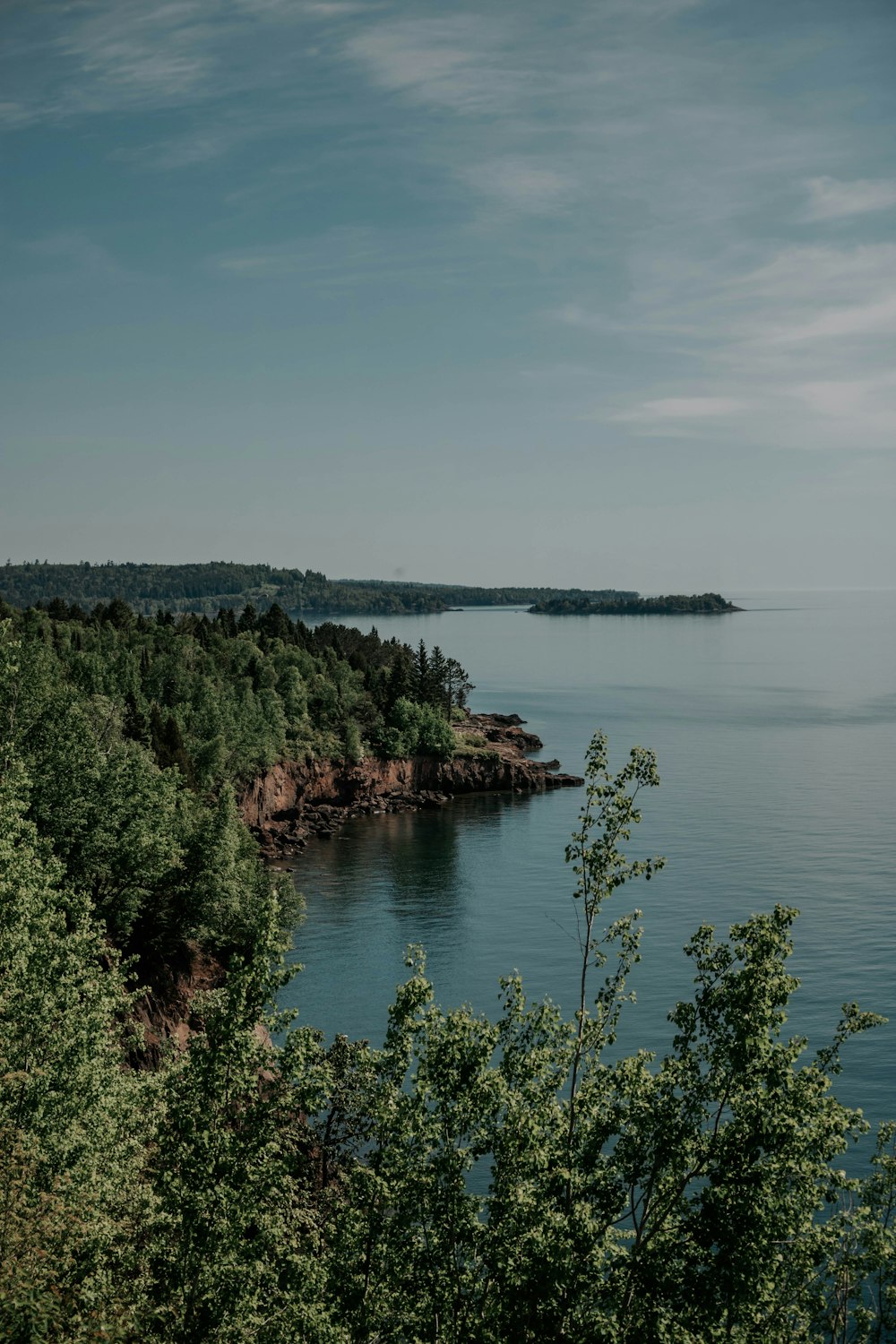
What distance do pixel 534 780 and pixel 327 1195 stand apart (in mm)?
107271

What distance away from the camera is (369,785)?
13388 centimetres

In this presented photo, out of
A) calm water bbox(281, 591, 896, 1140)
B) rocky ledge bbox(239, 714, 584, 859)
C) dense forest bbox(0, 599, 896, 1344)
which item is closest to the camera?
dense forest bbox(0, 599, 896, 1344)

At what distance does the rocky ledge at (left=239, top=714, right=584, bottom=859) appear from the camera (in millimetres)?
116000

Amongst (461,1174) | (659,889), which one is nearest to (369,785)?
(659,889)

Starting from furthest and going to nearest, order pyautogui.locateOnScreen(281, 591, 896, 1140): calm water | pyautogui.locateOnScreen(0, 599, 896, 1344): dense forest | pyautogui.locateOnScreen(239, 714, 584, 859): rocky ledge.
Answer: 1. pyautogui.locateOnScreen(239, 714, 584, 859): rocky ledge
2. pyautogui.locateOnScreen(281, 591, 896, 1140): calm water
3. pyautogui.locateOnScreen(0, 599, 896, 1344): dense forest

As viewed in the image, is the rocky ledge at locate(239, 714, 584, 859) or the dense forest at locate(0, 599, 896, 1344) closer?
the dense forest at locate(0, 599, 896, 1344)

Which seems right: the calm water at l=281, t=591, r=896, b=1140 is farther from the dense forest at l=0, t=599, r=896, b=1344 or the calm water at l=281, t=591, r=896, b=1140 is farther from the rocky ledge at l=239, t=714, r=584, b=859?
the dense forest at l=0, t=599, r=896, b=1344

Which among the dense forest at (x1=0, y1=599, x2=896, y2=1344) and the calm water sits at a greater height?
the dense forest at (x1=0, y1=599, x2=896, y2=1344)

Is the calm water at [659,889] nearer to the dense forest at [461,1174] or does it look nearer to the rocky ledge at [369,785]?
the rocky ledge at [369,785]

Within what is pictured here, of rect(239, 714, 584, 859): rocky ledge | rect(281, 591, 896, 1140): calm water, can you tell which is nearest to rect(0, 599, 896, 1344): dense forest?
rect(281, 591, 896, 1140): calm water

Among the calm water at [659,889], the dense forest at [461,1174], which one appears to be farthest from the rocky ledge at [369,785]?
the dense forest at [461,1174]

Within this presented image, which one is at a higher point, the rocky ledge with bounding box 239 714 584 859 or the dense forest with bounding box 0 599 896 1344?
the dense forest with bounding box 0 599 896 1344

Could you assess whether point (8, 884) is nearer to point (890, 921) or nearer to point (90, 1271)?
point (90, 1271)

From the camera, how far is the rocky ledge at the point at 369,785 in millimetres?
116000
